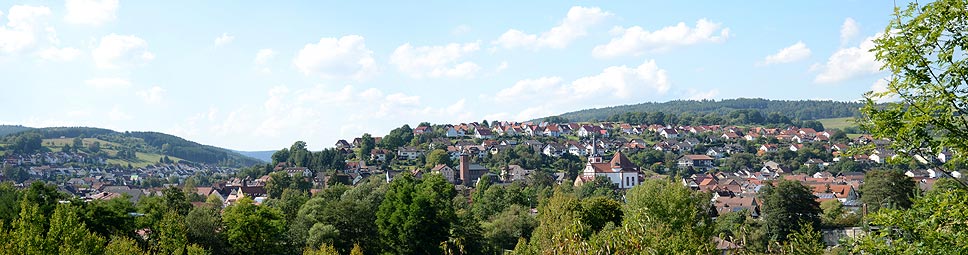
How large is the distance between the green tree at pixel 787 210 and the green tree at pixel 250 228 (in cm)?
2998

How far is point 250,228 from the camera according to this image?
35188 millimetres

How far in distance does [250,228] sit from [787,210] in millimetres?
32323

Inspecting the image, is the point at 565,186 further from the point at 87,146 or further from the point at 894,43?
the point at 87,146

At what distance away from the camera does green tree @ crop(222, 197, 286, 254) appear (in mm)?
35094

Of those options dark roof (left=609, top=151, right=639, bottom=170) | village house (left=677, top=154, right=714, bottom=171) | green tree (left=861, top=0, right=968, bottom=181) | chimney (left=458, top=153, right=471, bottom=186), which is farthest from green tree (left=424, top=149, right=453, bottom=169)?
green tree (left=861, top=0, right=968, bottom=181)

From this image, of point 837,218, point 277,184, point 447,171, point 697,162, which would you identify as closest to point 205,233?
point 837,218

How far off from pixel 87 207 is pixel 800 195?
132ft

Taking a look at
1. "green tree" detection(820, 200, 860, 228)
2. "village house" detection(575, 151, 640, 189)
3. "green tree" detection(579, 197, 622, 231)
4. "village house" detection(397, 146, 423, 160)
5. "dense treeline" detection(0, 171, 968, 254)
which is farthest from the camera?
"village house" detection(397, 146, 423, 160)

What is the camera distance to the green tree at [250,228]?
3509cm

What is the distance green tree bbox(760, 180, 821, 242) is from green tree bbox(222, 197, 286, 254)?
29979mm

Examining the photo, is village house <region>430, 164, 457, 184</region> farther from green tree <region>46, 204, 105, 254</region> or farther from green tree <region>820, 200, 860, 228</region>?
green tree <region>46, 204, 105, 254</region>

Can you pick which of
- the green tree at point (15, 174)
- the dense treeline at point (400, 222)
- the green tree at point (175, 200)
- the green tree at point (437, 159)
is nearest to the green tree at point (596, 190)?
the dense treeline at point (400, 222)

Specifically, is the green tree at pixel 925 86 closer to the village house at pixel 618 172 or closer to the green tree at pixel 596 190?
the green tree at pixel 596 190

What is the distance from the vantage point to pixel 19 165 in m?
152
